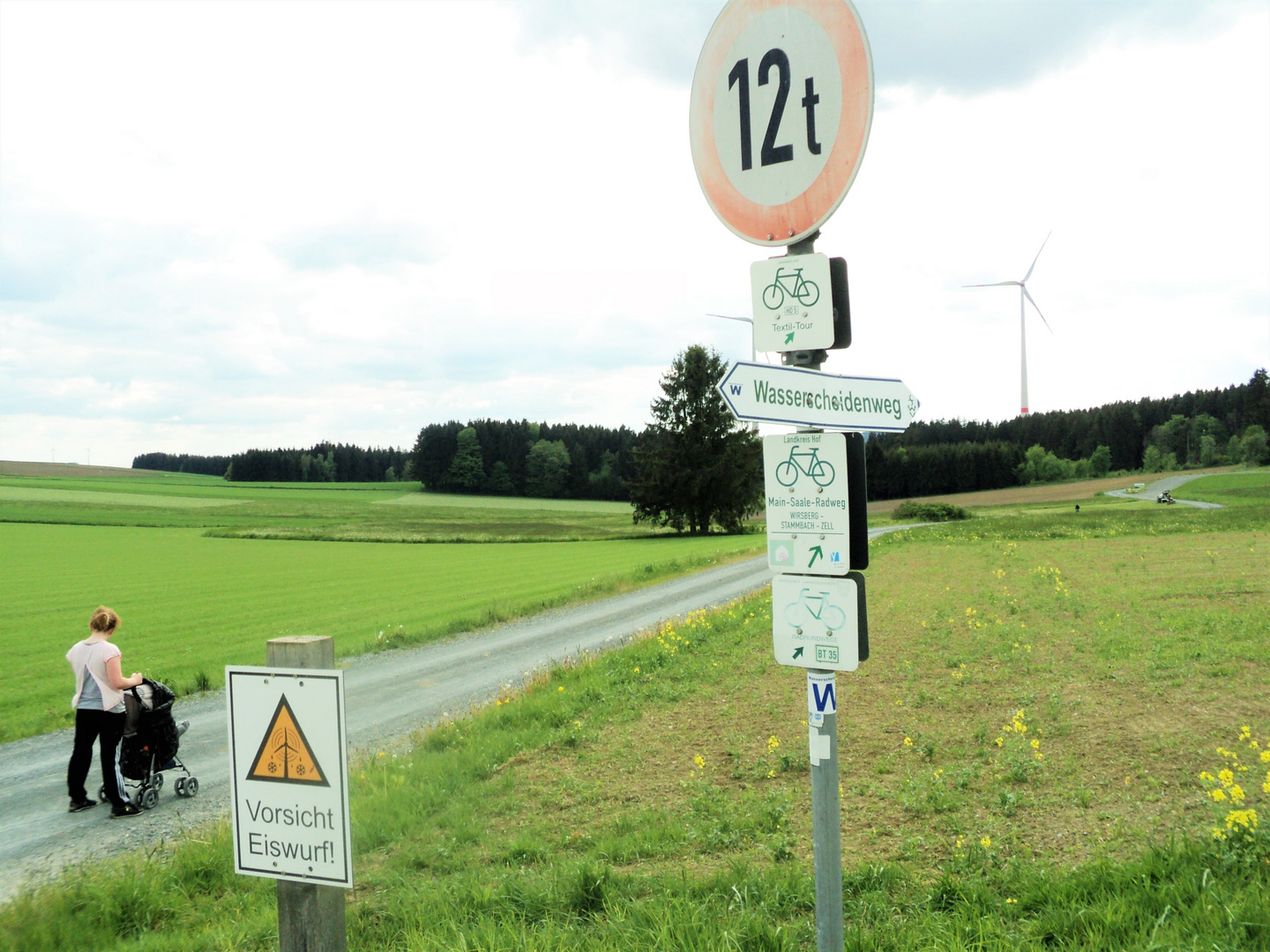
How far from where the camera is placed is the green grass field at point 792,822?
12.2ft

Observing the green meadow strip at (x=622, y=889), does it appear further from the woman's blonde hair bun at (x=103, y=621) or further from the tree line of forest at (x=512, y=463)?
the tree line of forest at (x=512, y=463)

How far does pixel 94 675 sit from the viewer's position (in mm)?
8141

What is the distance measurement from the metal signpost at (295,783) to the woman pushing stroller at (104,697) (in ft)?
21.1

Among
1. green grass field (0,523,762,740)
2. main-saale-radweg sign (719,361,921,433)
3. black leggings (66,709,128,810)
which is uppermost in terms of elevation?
main-saale-radweg sign (719,361,921,433)

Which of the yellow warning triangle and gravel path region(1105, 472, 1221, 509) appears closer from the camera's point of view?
the yellow warning triangle

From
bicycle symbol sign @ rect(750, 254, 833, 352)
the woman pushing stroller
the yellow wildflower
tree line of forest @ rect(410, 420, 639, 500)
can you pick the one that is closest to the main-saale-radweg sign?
bicycle symbol sign @ rect(750, 254, 833, 352)

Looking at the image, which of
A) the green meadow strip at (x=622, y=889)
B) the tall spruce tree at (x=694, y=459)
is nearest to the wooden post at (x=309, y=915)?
the green meadow strip at (x=622, y=889)

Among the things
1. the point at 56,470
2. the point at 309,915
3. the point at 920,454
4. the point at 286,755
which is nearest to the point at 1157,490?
the point at 920,454

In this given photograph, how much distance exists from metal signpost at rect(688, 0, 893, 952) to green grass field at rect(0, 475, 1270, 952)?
5.70 ft

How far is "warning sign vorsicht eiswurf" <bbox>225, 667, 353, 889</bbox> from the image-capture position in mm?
2803

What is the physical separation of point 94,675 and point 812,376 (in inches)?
339

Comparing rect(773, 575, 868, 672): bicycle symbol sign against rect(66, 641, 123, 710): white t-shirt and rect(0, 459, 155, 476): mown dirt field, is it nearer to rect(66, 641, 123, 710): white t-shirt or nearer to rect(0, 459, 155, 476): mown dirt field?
rect(66, 641, 123, 710): white t-shirt

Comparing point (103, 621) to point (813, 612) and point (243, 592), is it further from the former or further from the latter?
point (243, 592)

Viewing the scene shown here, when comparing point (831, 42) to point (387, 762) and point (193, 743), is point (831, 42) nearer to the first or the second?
point (387, 762)
